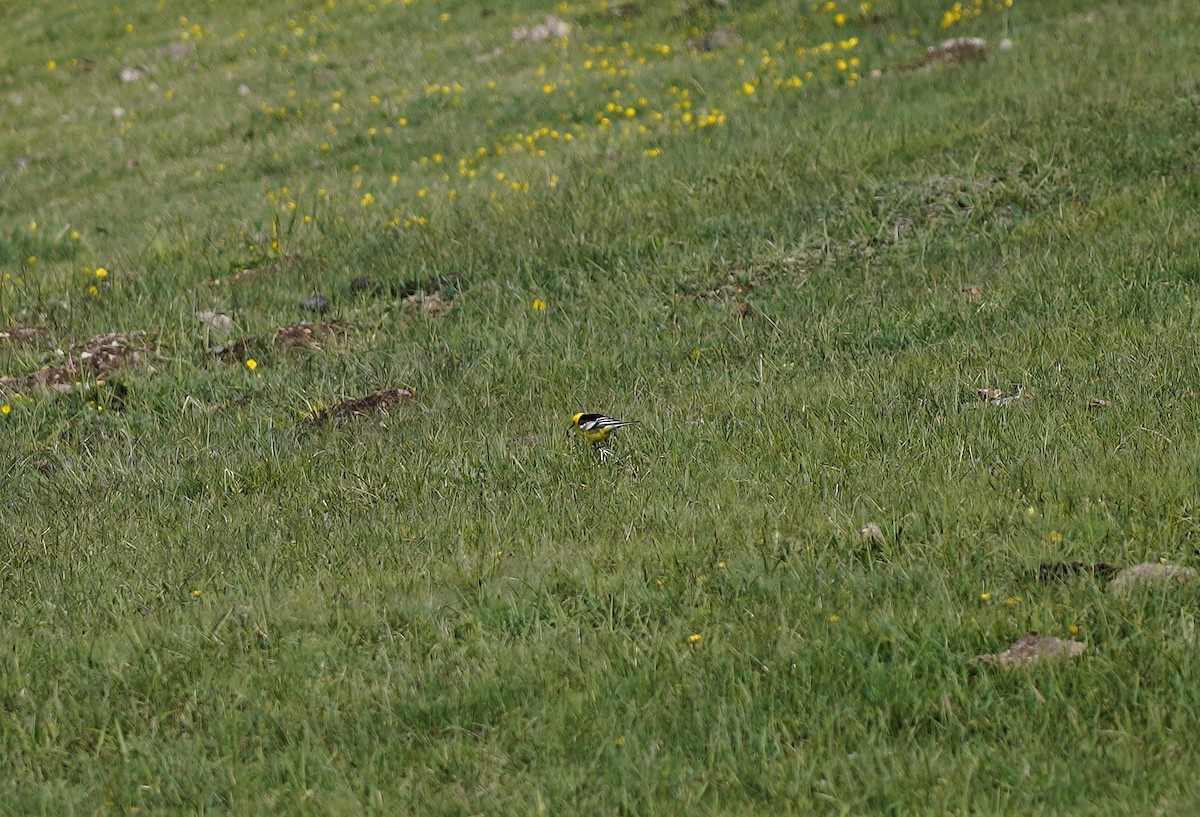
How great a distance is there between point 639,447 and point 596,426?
0.21 m

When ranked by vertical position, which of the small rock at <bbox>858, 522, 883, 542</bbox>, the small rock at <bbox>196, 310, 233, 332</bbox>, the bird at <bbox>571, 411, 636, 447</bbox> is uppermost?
the small rock at <bbox>858, 522, 883, 542</bbox>

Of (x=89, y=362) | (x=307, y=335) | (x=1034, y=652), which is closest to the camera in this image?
(x=1034, y=652)

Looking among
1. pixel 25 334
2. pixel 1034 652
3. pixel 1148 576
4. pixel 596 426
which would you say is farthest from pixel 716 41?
pixel 1034 652

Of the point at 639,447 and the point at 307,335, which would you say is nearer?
the point at 639,447

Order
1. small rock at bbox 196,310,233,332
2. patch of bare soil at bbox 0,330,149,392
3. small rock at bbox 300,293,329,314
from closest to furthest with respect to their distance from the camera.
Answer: patch of bare soil at bbox 0,330,149,392 < small rock at bbox 196,310,233,332 < small rock at bbox 300,293,329,314

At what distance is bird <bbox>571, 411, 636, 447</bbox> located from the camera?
5484 millimetres

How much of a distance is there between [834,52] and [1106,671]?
10.2m

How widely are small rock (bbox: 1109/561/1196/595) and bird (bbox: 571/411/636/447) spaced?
2.23 meters

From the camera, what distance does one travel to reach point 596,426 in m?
5.50

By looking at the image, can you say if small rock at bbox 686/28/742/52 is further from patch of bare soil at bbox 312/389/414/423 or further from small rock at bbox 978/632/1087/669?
small rock at bbox 978/632/1087/669

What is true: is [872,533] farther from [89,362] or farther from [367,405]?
[89,362]

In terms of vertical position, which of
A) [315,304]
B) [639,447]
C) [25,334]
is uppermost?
[639,447]

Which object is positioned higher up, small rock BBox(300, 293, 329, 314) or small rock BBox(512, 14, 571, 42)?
small rock BBox(512, 14, 571, 42)

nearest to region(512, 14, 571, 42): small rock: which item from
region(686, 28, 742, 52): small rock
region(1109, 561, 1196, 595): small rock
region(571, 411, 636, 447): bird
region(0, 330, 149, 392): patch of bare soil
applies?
region(686, 28, 742, 52): small rock
